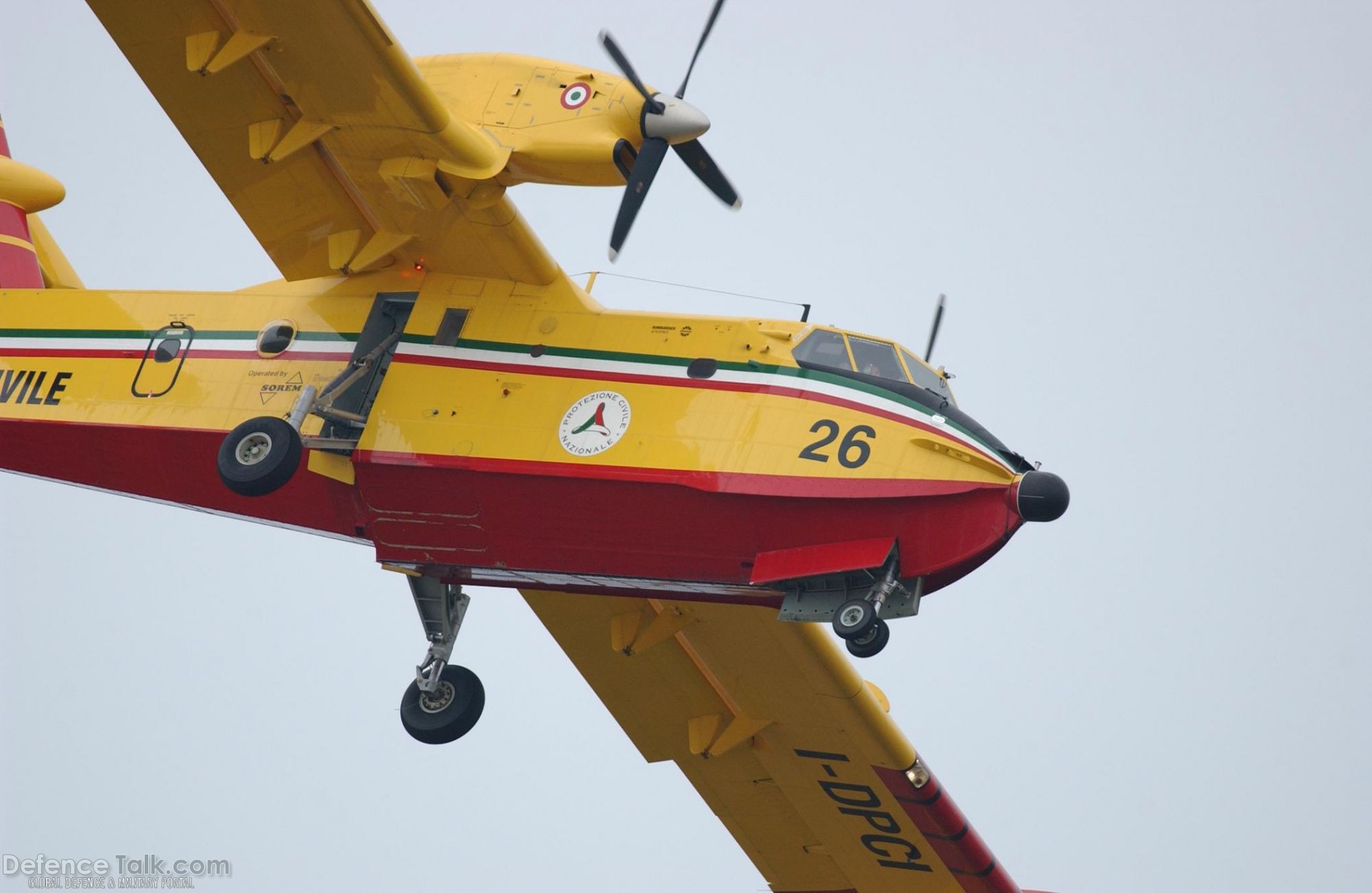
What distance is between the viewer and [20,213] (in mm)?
23156

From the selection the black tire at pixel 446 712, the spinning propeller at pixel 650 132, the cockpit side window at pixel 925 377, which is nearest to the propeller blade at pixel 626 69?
the spinning propeller at pixel 650 132

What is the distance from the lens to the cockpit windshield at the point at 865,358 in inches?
747

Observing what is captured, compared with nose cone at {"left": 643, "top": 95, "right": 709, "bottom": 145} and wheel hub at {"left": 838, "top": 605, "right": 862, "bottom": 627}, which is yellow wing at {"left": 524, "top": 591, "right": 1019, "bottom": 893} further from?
nose cone at {"left": 643, "top": 95, "right": 709, "bottom": 145}

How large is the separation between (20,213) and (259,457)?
5.98 metres

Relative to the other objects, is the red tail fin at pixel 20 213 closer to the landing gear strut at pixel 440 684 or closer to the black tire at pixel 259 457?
the black tire at pixel 259 457

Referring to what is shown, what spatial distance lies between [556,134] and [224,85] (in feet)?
10.7

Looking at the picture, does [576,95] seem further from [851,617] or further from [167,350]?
[851,617]

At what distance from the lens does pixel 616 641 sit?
23.2m

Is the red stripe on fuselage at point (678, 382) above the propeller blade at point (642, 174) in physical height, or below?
below

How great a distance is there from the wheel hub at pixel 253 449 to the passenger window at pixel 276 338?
4.84 feet

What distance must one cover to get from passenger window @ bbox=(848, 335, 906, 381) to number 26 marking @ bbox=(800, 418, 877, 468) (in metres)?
0.68

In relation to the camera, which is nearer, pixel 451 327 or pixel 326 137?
pixel 326 137

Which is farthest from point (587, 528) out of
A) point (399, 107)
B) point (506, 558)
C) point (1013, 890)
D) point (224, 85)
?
point (1013, 890)

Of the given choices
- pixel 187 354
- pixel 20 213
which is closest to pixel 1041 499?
pixel 187 354
